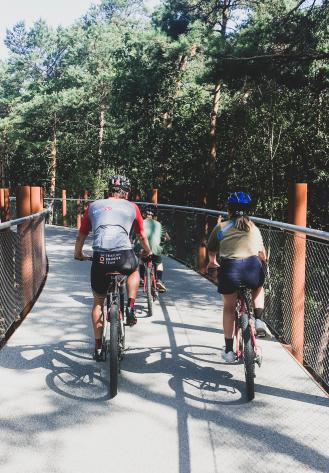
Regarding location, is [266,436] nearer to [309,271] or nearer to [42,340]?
[42,340]

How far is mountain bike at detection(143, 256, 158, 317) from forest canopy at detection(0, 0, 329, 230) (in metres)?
8.23

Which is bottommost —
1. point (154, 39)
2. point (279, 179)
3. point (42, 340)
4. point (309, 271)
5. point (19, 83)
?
point (42, 340)

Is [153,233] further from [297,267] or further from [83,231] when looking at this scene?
[83,231]

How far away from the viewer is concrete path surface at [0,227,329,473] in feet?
11.2

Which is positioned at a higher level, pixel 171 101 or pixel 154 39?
pixel 154 39

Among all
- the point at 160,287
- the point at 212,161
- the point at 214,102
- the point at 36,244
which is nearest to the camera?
the point at 160,287

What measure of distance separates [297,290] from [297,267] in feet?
0.99

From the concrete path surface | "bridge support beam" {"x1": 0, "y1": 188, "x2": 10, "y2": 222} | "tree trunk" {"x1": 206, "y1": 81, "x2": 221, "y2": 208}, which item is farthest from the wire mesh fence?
"tree trunk" {"x1": 206, "y1": 81, "x2": 221, "y2": 208}

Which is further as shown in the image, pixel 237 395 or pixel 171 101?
pixel 171 101

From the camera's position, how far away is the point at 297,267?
19.4 feet

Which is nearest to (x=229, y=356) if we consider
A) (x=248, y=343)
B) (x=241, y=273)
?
(x=248, y=343)

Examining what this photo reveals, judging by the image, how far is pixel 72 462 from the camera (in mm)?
3357

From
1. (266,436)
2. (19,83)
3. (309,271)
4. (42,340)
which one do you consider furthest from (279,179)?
(19,83)

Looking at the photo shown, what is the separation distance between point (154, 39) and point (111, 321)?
19973 millimetres
